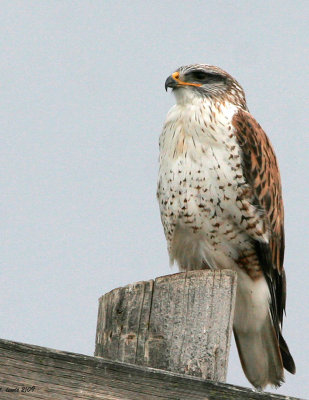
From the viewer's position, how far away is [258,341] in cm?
527

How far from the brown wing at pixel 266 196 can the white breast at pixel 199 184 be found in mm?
121

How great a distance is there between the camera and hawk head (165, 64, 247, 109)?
232 inches

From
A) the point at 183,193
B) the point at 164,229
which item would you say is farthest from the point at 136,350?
the point at 164,229

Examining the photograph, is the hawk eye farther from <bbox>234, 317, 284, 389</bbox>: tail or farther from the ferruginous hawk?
<bbox>234, 317, 284, 389</bbox>: tail

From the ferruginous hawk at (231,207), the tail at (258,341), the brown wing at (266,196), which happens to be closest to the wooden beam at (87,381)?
the tail at (258,341)

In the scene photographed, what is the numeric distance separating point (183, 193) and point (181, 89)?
108 cm

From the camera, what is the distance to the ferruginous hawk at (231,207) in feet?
17.1

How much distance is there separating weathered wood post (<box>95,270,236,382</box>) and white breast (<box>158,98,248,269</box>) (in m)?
2.09

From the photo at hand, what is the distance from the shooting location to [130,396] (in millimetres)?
2352

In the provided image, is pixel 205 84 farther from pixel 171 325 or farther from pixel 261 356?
pixel 171 325

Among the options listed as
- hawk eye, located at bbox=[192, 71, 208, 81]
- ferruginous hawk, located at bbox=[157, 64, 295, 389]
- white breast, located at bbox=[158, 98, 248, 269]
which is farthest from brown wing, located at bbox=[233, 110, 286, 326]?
hawk eye, located at bbox=[192, 71, 208, 81]

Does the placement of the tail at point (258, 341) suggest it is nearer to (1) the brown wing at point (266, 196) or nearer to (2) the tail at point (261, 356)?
(2) the tail at point (261, 356)

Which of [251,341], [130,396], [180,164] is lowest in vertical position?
[130,396]

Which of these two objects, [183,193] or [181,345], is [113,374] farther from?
[183,193]
